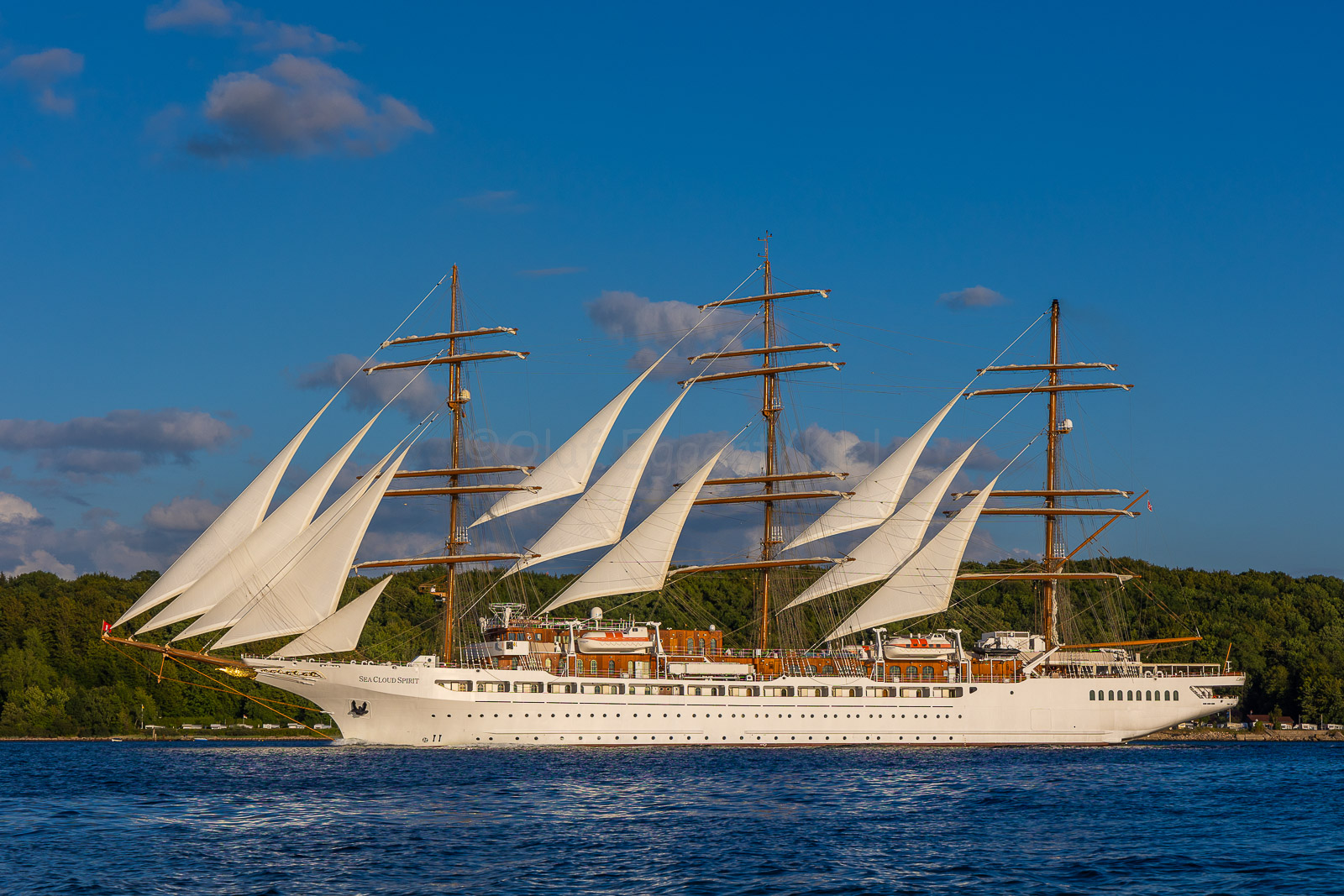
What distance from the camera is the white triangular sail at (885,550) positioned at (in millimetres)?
65062

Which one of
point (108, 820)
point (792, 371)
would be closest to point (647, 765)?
point (108, 820)

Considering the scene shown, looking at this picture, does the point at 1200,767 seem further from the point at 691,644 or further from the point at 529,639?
the point at 529,639

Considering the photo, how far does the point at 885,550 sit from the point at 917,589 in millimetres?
2686

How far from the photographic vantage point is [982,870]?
87.0 ft

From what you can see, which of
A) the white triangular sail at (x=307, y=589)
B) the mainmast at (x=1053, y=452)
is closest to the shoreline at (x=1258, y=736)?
the mainmast at (x=1053, y=452)

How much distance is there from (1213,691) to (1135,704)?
474 centimetres

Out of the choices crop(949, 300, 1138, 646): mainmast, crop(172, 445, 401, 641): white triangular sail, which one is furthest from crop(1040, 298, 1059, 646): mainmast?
crop(172, 445, 401, 641): white triangular sail

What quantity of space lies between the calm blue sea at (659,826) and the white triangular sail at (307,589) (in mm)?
4907

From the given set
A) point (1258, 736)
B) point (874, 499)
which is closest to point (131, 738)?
point (874, 499)

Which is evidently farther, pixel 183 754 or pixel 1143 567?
pixel 1143 567

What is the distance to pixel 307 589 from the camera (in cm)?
5112

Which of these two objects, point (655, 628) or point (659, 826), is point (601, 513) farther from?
point (659, 826)

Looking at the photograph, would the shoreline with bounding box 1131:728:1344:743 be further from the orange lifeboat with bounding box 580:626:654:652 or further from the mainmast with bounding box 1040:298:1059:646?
the orange lifeboat with bounding box 580:626:654:652

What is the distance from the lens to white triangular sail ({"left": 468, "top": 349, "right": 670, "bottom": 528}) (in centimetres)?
6041
